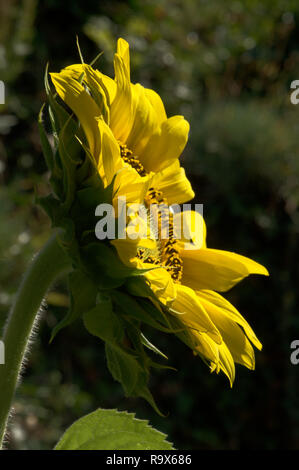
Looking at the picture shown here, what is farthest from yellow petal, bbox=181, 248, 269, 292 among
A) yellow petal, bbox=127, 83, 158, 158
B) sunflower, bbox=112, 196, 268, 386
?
yellow petal, bbox=127, 83, 158, 158

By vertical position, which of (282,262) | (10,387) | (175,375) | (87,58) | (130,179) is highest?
(87,58)

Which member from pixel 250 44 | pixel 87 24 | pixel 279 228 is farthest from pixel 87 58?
pixel 279 228

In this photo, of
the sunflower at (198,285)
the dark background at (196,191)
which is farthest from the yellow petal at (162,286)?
the dark background at (196,191)

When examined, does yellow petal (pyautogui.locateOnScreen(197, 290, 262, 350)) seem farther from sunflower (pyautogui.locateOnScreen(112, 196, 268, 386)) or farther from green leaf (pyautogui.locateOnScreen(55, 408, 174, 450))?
green leaf (pyautogui.locateOnScreen(55, 408, 174, 450))

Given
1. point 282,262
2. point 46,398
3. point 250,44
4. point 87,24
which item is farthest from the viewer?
point 250,44

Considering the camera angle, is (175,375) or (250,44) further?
(250,44)

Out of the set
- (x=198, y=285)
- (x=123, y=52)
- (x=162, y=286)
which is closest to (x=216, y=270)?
(x=198, y=285)
